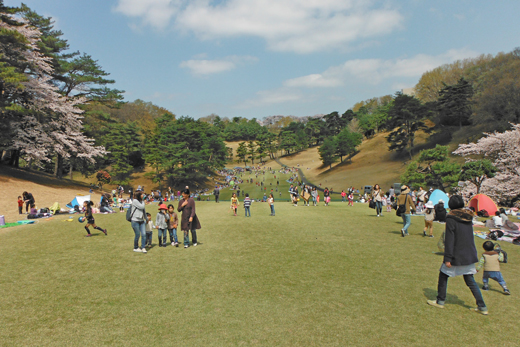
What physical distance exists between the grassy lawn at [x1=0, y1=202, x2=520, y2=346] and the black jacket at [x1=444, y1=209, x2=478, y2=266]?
3.21 ft

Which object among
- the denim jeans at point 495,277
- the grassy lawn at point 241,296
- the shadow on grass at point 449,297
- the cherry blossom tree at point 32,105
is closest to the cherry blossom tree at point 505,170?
the grassy lawn at point 241,296

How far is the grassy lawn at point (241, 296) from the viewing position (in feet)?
14.2

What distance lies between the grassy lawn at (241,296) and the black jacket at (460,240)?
0.98 metres

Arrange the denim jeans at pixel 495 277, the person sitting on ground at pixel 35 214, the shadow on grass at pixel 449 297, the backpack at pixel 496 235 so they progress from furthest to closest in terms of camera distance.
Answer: the person sitting on ground at pixel 35 214
the backpack at pixel 496 235
the denim jeans at pixel 495 277
the shadow on grass at pixel 449 297

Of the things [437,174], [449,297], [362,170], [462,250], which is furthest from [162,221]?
[362,170]

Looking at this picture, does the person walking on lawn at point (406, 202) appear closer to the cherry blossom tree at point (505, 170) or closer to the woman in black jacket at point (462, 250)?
the woman in black jacket at point (462, 250)

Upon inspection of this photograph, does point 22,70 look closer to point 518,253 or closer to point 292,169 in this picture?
point 518,253

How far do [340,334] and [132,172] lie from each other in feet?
202

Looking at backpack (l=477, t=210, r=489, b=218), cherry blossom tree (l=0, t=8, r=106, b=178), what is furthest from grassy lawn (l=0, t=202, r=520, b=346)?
cherry blossom tree (l=0, t=8, r=106, b=178)

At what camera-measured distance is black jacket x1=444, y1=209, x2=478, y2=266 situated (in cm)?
491

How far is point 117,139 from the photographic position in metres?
52.3

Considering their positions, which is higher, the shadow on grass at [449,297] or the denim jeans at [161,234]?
the denim jeans at [161,234]

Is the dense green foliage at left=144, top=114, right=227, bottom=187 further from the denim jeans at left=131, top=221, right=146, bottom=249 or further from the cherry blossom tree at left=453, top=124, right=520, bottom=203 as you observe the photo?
the denim jeans at left=131, top=221, right=146, bottom=249

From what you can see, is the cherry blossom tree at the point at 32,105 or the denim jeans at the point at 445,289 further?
the cherry blossom tree at the point at 32,105
